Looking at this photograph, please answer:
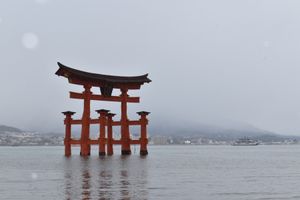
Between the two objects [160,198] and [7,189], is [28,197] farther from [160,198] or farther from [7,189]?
[160,198]

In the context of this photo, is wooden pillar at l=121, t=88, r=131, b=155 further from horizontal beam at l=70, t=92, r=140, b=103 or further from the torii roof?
the torii roof

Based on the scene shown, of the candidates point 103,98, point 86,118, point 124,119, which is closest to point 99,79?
point 103,98

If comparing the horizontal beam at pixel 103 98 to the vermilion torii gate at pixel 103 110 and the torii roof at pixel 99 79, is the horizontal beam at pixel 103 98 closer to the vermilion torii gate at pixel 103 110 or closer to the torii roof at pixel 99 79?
the vermilion torii gate at pixel 103 110

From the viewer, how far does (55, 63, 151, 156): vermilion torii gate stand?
4400 centimetres

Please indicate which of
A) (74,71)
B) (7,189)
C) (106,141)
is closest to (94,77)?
(74,71)

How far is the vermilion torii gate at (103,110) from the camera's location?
44.0 m

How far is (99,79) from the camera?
45.9 metres

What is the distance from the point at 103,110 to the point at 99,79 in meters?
3.31

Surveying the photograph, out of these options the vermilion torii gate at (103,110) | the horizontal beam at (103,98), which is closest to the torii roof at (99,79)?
the vermilion torii gate at (103,110)

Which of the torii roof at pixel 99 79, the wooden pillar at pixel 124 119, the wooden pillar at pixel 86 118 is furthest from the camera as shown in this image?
the wooden pillar at pixel 124 119

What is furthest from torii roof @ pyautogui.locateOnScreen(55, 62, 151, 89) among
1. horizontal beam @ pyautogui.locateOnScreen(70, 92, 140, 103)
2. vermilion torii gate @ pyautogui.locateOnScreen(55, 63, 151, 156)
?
horizontal beam @ pyautogui.locateOnScreen(70, 92, 140, 103)

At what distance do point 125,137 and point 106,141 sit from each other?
219 cm

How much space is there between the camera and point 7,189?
17.4 m

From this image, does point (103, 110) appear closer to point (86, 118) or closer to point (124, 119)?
point (86, 118)
